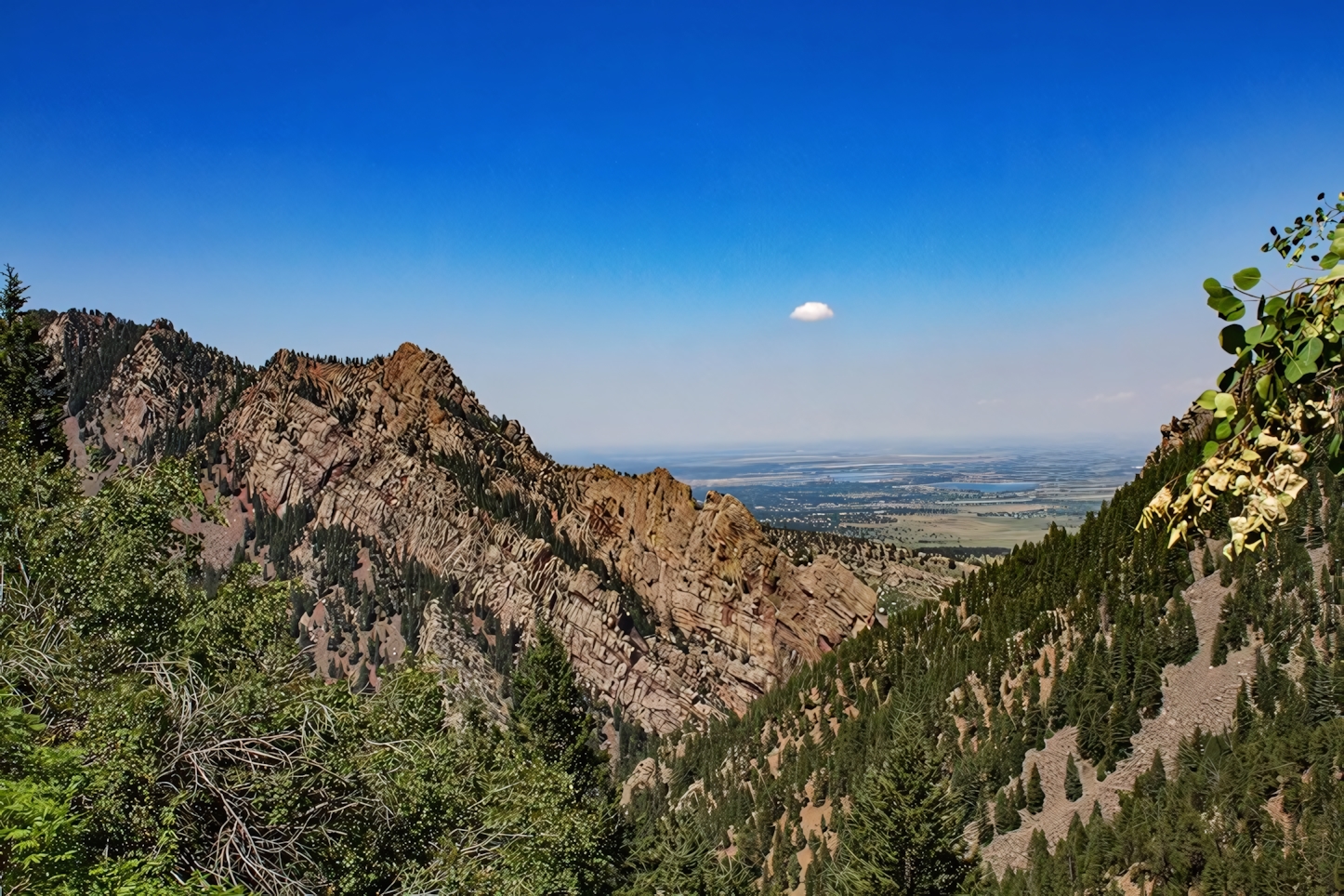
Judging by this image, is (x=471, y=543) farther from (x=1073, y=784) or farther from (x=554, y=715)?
(x=1073, y=784)

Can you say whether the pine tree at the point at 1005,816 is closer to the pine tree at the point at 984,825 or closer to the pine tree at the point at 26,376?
the pine tree at the point at 984,825

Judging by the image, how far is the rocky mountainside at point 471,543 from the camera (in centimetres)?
13238

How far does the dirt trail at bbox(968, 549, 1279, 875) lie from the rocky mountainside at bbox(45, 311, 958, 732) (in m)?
76.5

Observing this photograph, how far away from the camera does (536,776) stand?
1523 cm

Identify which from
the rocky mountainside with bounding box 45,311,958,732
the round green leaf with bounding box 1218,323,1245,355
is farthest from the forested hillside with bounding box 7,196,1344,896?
the rocky mountainside with bounding box 45,311,958,732

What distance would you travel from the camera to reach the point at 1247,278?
299 centimetres

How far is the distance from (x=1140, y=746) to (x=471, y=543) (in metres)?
121

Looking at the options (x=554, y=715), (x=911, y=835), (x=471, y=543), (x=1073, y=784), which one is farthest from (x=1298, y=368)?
(x=471, y=543)

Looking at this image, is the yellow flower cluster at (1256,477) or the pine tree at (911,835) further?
the pine tree at (911,835)

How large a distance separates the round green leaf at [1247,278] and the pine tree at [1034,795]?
55378 mm

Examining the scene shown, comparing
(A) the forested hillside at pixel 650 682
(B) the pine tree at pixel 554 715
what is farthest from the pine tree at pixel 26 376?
(B) the pine tree at pixel 554 715

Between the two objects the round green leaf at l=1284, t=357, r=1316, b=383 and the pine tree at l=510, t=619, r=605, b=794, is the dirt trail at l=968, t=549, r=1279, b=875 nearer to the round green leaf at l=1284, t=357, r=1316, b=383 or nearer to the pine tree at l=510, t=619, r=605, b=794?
the pine tree at l=510, t=619, r=605, b=794

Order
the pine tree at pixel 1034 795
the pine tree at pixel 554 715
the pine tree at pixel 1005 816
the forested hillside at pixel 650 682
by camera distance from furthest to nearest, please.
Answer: the pine tree at pixel 1034 795 → the pine tree at pixel 1005 816 → the pine tree at pixel 554 715 → the forested hillside at pixel 650 682

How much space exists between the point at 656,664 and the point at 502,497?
163 feet
